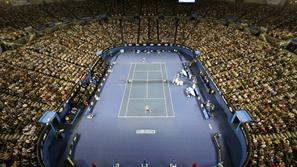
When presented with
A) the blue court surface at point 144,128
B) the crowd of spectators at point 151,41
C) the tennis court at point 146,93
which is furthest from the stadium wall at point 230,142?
the tennis court at point 146,93

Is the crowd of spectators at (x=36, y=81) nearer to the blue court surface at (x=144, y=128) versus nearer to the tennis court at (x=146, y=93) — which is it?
the blue court surface at (x=144, y=128)

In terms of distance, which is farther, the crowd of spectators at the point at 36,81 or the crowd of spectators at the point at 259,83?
the crowd of spectators at the point at 36,81

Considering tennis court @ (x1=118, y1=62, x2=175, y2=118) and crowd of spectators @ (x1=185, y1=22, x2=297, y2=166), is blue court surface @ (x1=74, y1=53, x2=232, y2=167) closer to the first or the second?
tennis court @ (x1=118, y1=62, x2=175, y2=118)

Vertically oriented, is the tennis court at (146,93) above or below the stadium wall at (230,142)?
above

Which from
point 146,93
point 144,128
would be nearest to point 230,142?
point 144,128

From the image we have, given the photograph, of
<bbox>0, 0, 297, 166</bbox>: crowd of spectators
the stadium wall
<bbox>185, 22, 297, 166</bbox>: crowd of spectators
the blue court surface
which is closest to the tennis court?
the blue court surface
